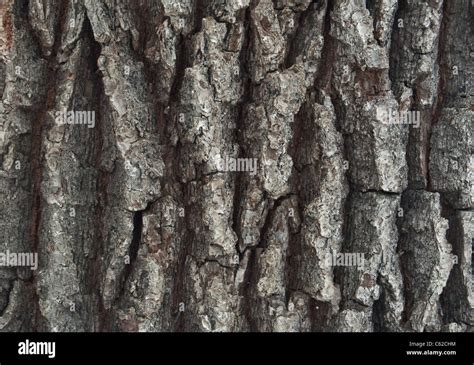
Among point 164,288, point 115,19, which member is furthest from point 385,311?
point 115,19

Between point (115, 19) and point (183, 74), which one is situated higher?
point (115, 19)

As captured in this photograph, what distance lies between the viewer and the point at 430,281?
266 centimetres

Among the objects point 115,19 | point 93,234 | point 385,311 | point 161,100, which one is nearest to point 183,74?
point 161,100

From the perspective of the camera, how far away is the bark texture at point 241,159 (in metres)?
2.61

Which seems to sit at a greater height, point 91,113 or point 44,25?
point 44,25

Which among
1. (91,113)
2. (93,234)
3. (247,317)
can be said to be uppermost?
(91,113)

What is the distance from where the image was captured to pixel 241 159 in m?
2.65

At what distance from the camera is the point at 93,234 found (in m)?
2.74

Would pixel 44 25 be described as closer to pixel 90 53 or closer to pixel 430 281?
pixel 90 53

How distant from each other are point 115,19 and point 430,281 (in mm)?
1747

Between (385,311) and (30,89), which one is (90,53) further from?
(385,311)

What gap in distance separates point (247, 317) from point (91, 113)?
1.12m

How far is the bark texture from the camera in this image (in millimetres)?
2605

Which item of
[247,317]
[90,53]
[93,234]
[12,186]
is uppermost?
[90,53]
